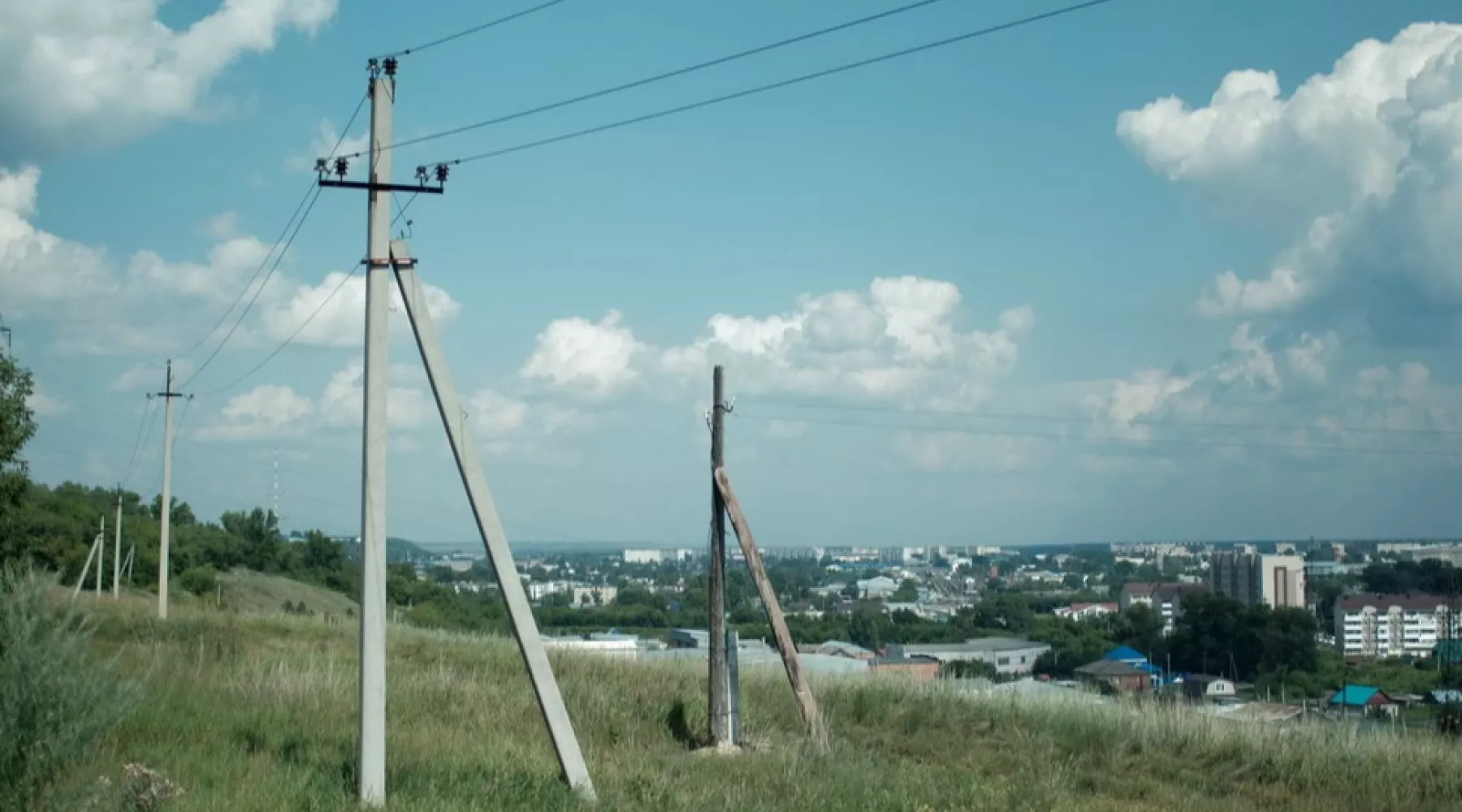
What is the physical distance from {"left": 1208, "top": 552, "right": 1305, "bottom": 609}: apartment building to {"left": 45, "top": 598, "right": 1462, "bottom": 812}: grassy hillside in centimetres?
822

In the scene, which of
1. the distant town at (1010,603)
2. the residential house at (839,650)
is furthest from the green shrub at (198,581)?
the residential house at (839,650)

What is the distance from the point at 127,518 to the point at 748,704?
202ft

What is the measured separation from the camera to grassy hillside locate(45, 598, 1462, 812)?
10.9 metres

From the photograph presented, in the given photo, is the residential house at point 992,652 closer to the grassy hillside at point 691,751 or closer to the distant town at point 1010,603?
the distant town at point 1010,603

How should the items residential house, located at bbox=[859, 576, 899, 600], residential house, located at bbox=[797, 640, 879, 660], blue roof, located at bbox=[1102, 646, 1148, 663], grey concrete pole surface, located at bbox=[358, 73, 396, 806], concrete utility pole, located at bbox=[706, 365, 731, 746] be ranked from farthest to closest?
1. residential house, located at bbox=[859, 576, 899, 600]
2. residential house, located at bbox=[797, 640, 879, 660]
3. blue roof, located at bbox=[1102, 646, 1148, 663]
4. concrete utility pole, located at bbox=[706, 365, 731, 746]
5. grey concrete pole surface, located at bbox=[358, 73, 396, 806]

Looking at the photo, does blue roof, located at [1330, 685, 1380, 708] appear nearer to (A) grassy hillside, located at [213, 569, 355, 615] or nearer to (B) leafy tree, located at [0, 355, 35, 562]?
(B) leafy tree, located at [0, 355, 35, 562]

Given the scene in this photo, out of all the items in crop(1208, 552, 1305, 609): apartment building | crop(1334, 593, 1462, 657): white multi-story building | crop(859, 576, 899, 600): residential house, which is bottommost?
crop(859, 576, 899, 600): residential house

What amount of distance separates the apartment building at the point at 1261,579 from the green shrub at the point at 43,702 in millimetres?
18112

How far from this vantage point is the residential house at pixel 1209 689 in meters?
18.6

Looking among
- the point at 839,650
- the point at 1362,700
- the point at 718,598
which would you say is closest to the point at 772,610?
the point at 718,598

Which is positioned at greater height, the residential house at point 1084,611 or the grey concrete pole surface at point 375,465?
the grey concrete pole surface at point 375,465

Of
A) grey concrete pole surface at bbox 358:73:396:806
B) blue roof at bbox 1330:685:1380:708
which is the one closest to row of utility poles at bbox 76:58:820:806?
grey concrete pole surface at bbox 358:73:396:806

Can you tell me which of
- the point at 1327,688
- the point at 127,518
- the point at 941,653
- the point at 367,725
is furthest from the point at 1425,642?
the point at 127,518

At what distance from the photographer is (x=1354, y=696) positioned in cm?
1819
